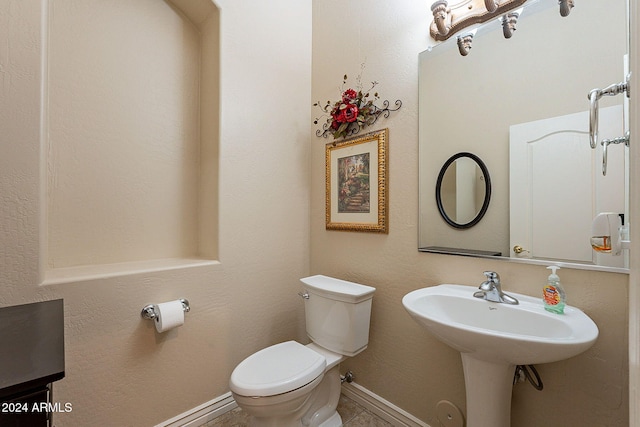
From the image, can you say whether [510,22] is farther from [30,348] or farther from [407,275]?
[30,348]

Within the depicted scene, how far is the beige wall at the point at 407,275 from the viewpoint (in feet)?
3.32

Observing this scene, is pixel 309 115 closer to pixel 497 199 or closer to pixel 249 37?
pixel 249 37

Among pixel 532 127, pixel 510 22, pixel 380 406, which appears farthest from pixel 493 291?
pixel 510 22

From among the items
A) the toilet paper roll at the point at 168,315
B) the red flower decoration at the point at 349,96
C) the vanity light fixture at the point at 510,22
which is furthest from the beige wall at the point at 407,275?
the toilet paper roll at the point at 168,315

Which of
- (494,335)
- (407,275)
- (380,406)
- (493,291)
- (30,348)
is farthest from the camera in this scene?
(380,406)

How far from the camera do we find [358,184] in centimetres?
176

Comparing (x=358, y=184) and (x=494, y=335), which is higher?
(x=358, y=184)

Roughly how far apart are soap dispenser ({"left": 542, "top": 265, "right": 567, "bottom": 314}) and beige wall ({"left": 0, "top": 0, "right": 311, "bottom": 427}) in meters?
1.40

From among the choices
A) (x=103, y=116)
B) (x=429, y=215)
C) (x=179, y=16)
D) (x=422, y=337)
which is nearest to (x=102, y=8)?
(x=179, y=16)

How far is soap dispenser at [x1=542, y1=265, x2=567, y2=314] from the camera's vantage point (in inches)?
39.9

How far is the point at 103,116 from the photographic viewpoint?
1.53 meters

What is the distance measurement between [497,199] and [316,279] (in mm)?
1072

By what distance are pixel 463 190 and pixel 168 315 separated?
1.55 metres

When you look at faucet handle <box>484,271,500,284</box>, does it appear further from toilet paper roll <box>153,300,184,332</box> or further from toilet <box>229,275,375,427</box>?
toilet paper roll <box>153,300,184,332</box>
